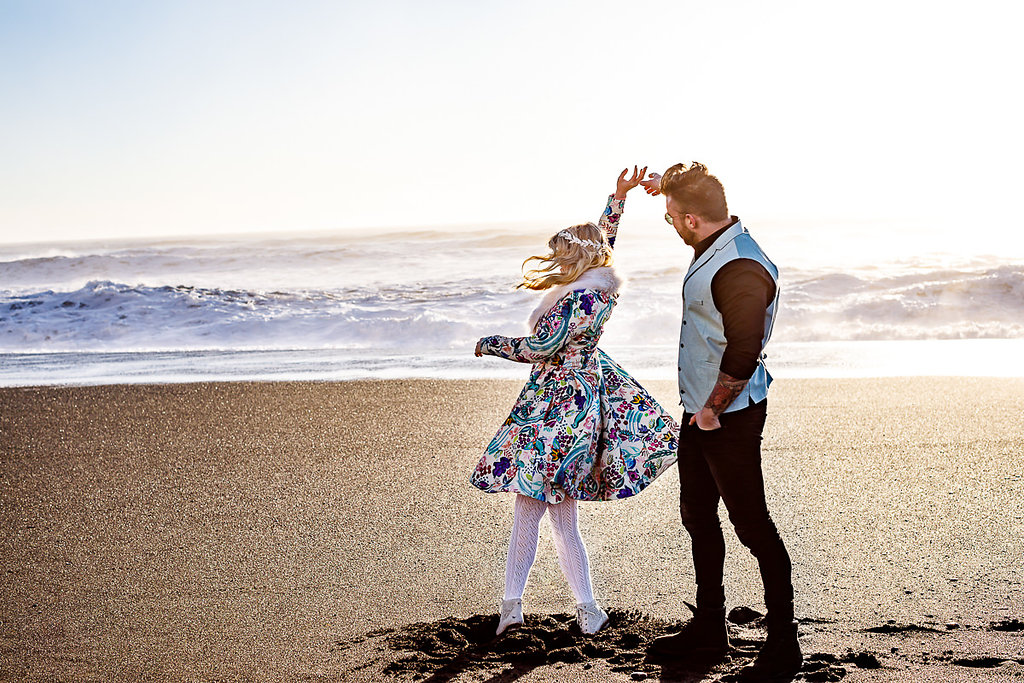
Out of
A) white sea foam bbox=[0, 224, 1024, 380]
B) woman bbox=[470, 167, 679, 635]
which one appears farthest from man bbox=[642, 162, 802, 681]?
white sea foam bbox=[0, 224, 1024, 380]

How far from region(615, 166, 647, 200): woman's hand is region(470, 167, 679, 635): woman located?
476 mm

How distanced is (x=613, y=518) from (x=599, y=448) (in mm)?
1543

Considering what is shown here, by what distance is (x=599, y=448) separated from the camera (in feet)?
12.2

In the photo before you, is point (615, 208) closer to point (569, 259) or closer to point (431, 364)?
point (569, 259)

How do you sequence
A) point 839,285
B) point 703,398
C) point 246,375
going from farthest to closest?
point 839,285, point 246,375, point 703,398

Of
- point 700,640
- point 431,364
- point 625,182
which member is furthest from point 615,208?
point 431,364

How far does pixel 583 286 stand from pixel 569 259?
0.39ft

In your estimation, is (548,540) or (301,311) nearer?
(548,540)

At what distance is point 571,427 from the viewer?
3627 mm

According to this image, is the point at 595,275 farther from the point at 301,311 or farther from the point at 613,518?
the point at 301,311

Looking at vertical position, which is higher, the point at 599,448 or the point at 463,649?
the point at 599,448

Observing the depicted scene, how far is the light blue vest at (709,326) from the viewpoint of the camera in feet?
→ 10.3

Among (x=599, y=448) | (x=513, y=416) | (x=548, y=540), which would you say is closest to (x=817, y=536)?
(x=548, y=540)

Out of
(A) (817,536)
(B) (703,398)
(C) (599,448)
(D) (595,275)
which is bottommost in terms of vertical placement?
(A) (817,536)
